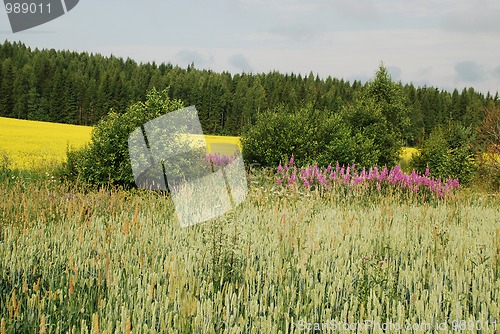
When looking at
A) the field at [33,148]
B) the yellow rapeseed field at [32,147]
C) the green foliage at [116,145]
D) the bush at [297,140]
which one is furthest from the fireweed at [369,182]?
the yellow rapeseed field at [32,147]

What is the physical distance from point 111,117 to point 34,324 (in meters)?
8.64

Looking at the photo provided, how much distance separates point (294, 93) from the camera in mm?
74562

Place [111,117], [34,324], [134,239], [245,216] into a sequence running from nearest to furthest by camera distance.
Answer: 1. [34,324]
2. [134,239]
3. [245,216]
4. [111,117]

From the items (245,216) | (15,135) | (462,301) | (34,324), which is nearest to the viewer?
(34,324)

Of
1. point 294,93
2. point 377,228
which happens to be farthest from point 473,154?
point 294,93

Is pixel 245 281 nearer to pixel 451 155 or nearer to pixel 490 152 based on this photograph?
pixel 451 155

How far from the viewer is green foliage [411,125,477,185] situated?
21328mm

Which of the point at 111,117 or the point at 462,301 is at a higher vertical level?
the point at 111,117

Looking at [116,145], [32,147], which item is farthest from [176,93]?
[116,145]

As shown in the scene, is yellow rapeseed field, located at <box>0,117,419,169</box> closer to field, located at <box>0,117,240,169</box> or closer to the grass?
field, located at <box>0,117,240,169</box>

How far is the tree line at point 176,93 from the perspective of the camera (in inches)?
2379

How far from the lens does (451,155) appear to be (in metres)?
21.6

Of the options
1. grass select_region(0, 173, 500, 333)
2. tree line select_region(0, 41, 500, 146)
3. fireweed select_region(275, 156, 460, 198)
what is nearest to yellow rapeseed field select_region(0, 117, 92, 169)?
fireweed select_region(275, 156, 460, 198)

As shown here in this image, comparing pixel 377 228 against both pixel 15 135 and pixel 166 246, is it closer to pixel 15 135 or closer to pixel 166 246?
pixel 166 246
